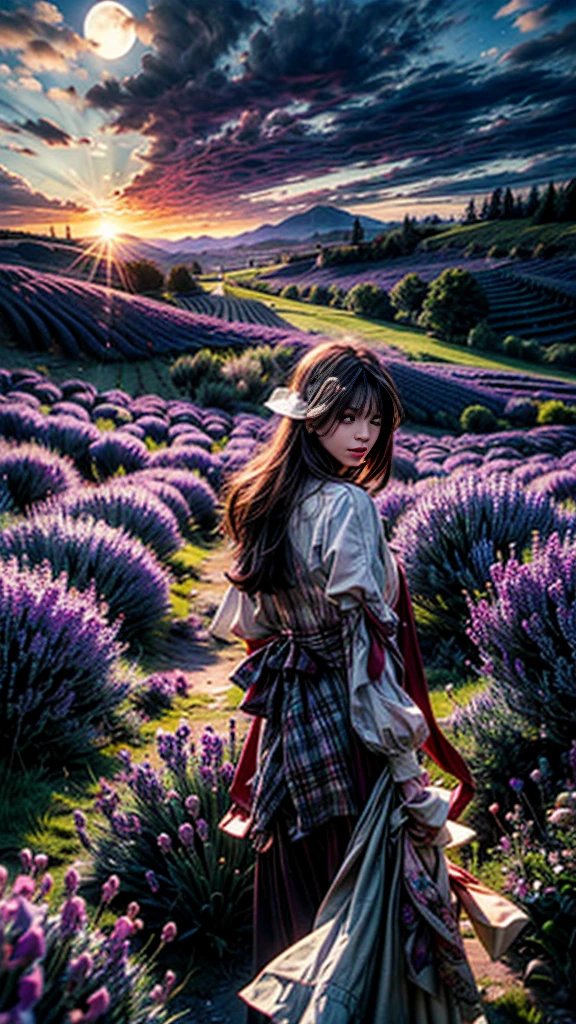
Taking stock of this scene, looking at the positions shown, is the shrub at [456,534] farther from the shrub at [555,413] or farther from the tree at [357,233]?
the tree at [357,233]

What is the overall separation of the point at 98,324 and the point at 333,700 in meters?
19.2

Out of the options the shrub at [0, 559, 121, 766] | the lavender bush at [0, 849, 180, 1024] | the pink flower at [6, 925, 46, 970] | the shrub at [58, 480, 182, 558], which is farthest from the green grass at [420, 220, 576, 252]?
the pink flower at [6, 925, 46, 970]

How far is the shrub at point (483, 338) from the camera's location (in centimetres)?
1906

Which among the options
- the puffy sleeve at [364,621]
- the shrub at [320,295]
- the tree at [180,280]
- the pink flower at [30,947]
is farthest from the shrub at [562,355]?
the pink flower at [30,947]

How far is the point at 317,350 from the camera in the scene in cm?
190

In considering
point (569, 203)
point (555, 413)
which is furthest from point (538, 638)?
point (569, 203)

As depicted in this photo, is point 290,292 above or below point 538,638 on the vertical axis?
above

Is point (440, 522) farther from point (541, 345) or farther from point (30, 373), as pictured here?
point (541, 345)

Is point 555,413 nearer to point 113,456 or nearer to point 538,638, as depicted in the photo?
point 113,456

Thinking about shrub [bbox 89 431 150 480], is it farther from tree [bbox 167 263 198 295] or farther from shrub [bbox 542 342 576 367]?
tree [bbox 167 263 198 295]

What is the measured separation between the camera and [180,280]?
2934 cm

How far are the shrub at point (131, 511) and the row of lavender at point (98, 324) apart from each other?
42.7 feet

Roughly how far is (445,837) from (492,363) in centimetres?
1929

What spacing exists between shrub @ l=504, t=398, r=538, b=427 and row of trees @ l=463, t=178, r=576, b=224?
4168 mm
